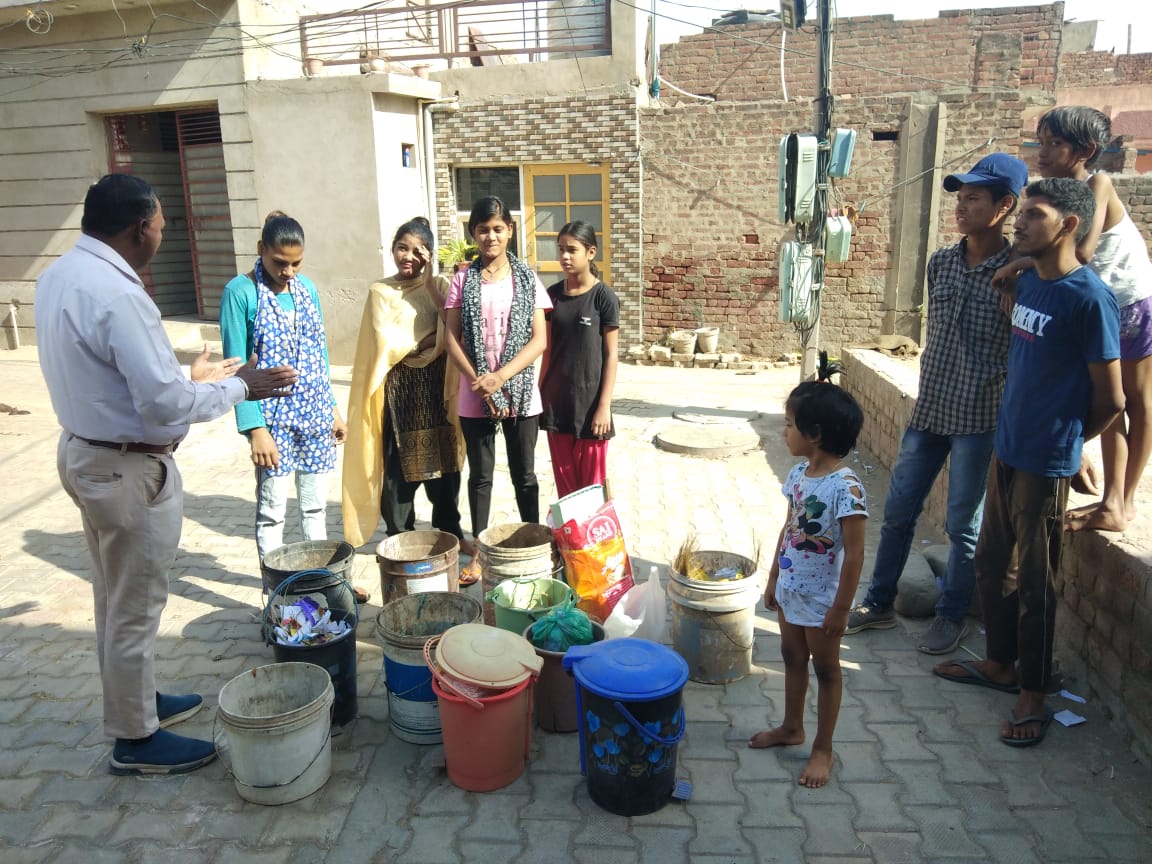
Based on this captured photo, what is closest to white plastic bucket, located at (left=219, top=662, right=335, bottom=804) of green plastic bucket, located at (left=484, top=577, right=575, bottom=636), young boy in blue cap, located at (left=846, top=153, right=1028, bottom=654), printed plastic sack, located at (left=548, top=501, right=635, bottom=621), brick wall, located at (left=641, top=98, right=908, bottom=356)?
green plastic bucket, located at (left=484, top=577, right=575, bottom=636)

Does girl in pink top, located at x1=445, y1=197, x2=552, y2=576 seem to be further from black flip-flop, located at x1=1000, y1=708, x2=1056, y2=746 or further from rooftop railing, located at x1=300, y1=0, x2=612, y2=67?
rooftop railing, located at x1=300, y1=0, x2=612, y2=67

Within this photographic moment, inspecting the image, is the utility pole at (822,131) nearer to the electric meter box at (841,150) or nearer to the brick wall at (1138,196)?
the electric meter box at (841,150)

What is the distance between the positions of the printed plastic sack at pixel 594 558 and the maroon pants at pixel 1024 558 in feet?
5.10

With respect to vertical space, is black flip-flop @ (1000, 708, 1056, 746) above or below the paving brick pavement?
above

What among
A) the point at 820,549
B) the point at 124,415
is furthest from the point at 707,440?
the point at 124,415

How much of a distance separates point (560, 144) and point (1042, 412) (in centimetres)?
953

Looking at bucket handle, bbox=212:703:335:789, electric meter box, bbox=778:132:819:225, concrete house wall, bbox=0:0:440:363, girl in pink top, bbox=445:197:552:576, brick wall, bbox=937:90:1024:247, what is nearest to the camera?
bucket handle, bbox=212:703:335:789

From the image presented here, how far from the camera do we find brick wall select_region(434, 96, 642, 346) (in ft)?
37.5

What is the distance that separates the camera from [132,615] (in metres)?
2.90

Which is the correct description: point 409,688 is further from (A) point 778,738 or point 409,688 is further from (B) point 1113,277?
Result: (B) point 1113,277

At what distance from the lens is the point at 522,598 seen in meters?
3.67

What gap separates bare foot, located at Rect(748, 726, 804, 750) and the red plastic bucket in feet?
2.89

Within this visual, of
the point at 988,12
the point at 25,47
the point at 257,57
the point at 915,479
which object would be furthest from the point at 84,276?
the point at 988,12

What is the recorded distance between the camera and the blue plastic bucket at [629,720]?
106 inches
